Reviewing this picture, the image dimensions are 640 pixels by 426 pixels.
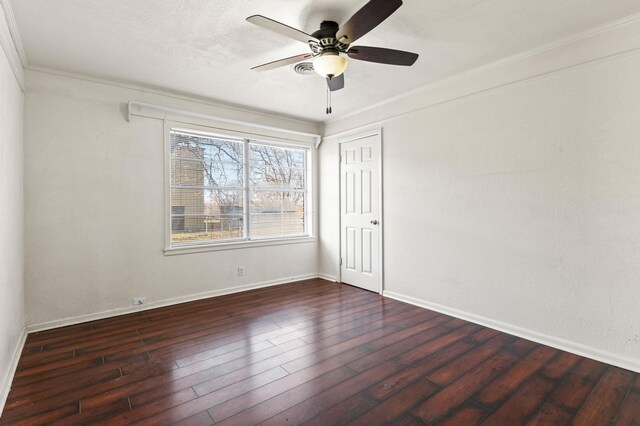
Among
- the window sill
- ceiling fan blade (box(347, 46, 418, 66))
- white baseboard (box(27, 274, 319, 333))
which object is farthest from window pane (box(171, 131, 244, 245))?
ceiling fan blade (box(347, 46, 418, 66))

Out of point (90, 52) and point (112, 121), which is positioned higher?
point (90, 52)

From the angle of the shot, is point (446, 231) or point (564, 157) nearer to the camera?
point (564, 157)

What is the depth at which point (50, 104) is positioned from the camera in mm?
3109

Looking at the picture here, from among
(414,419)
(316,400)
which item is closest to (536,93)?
(414,419)

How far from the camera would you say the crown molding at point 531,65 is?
2.36 meters

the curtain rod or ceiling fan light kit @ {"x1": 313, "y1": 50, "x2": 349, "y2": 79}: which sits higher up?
the curtain rod

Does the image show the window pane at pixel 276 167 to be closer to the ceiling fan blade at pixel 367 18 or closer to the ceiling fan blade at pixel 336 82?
the ceiling fan blade at pixel 336 82

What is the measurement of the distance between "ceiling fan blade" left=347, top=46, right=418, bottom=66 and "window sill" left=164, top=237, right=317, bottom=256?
2.88m

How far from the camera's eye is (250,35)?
2.49m

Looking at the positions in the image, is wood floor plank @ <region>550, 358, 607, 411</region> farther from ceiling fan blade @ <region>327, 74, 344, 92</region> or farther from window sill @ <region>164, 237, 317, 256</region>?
window sill @ <region>164, 237, 317, 256</region>

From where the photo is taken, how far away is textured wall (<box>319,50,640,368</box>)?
94.0 inches

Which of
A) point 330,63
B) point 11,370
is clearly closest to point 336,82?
point 330,63

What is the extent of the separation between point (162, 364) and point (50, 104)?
2.71 metres

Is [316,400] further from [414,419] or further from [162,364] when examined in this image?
[162,364]
